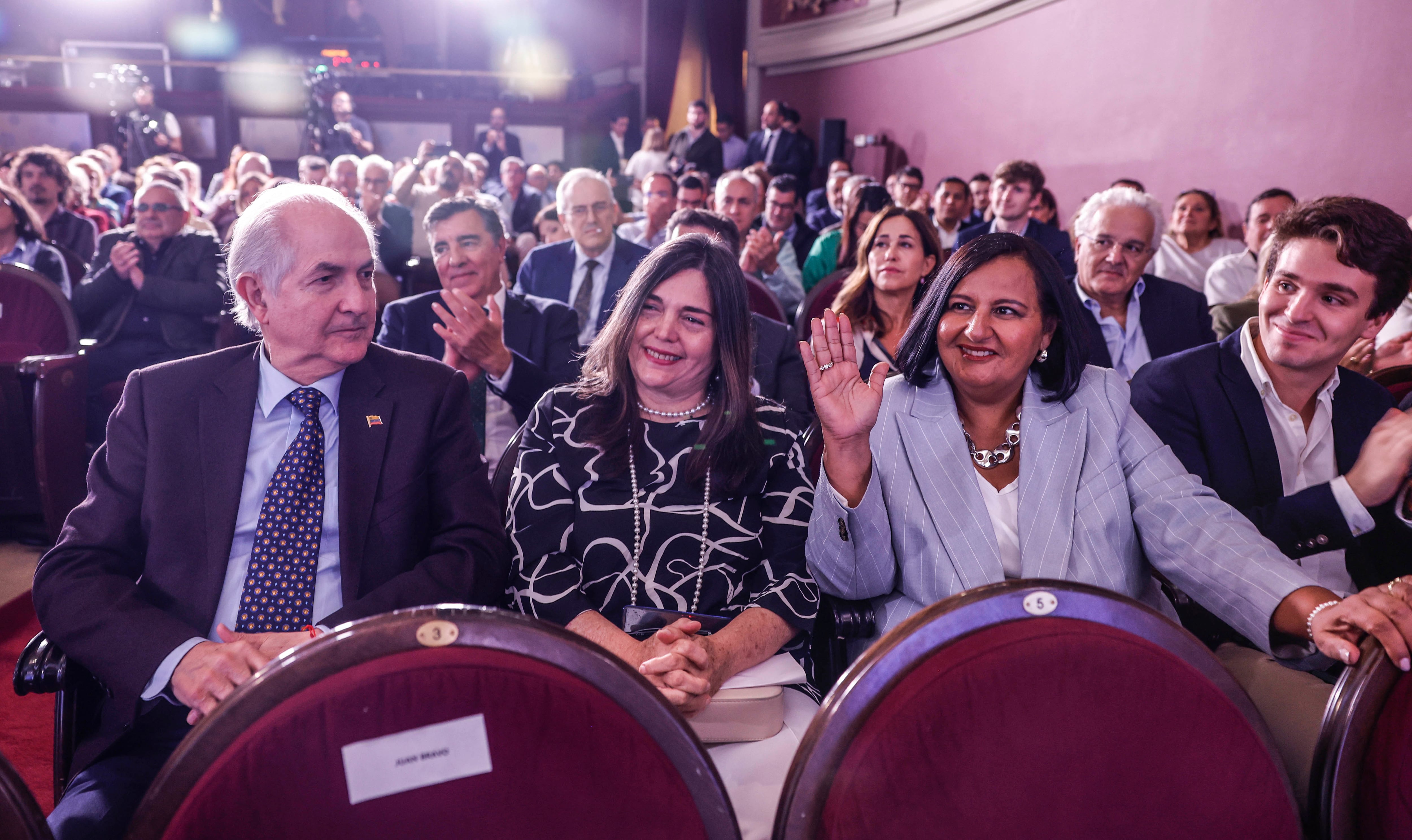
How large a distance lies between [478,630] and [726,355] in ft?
3.19

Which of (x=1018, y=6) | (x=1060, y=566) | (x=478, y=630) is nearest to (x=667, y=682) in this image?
(x=478, y=630)

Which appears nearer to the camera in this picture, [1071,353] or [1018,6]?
[1071,353]

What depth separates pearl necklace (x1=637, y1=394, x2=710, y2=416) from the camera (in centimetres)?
166

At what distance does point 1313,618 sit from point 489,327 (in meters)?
1.75

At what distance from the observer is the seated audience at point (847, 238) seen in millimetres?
4586

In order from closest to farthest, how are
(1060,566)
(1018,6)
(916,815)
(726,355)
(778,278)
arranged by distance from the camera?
(916,815) < (1060,566) < (726,355) < (778,278) < (1018,6)

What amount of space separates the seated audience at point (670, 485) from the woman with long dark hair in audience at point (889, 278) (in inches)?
57.3

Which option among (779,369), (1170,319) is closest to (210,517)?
(779,369)

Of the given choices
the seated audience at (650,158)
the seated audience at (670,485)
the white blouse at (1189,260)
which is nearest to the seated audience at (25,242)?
the seated audience at (670,485)

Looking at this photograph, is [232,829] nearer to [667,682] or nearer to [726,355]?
[667,682]

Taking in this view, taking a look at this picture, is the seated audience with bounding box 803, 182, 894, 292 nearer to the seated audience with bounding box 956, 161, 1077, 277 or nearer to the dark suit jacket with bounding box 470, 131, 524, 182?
the seated audience with bounding box 956, 161, 1077, 277

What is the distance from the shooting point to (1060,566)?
56.0 inches

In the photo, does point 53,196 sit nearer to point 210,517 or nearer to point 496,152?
point 210,517

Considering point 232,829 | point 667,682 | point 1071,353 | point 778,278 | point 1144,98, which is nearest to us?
point 232,829
